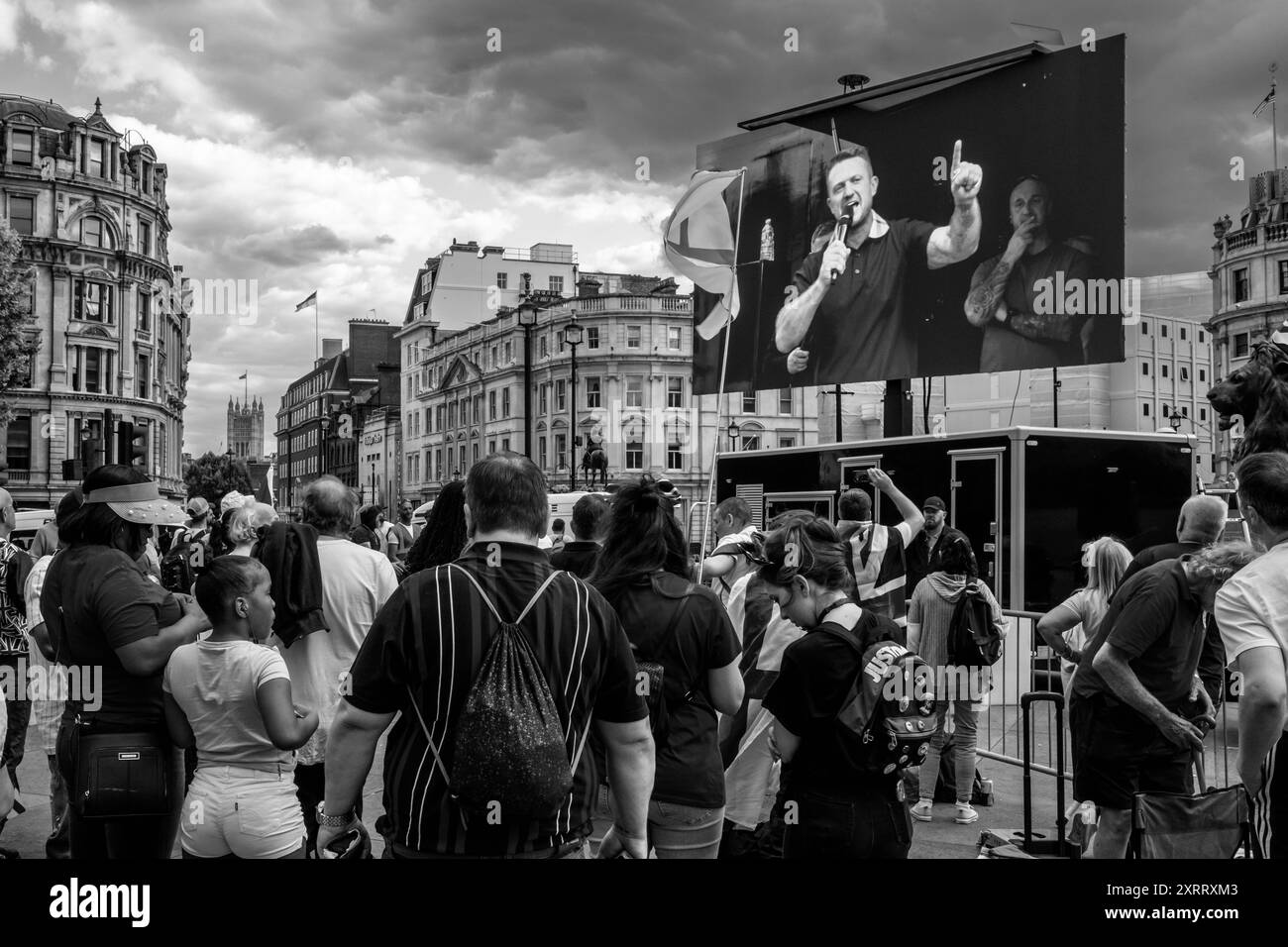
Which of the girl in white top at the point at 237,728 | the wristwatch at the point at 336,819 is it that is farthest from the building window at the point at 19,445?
the wristwatch at the point at 336,819

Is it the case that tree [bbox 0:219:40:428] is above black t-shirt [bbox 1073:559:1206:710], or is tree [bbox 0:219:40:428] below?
above

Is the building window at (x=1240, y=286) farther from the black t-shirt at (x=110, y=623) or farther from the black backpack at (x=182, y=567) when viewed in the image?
the black t-shirt at (x=110, y=623)

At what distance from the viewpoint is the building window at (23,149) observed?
66.4m

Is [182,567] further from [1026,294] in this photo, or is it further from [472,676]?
[1026,294]

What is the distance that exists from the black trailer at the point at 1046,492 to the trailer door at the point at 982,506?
0.01 meters

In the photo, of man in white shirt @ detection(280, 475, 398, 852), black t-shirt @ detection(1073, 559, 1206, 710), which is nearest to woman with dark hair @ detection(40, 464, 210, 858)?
man in white shirt @ detection(280, 475, 398, 852)

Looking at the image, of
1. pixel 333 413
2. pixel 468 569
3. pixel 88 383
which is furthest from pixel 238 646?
pixel 333 413

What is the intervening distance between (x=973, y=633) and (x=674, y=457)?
198 ft

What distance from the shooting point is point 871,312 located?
809 inches

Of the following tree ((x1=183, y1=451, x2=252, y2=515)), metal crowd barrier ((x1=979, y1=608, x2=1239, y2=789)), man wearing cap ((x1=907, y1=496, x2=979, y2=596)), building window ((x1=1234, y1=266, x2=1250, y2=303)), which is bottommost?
metal crowd barrier ((x1=979, y1=608, x2=1239, y2=789))

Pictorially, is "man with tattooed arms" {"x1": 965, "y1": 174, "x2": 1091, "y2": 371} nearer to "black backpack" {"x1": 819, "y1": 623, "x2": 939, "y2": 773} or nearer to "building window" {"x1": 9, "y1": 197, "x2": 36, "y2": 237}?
"black backpack" {"x1": 819, "y1": 623, "x2": 939, "y2": 773}

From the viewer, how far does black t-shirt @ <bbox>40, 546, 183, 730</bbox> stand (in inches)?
176

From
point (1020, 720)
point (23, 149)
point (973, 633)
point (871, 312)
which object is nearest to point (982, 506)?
point (1020, 720)

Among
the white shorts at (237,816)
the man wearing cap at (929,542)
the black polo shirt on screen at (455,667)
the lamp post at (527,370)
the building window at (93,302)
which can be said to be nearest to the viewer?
the black polo shirt on screen at (455,667)
